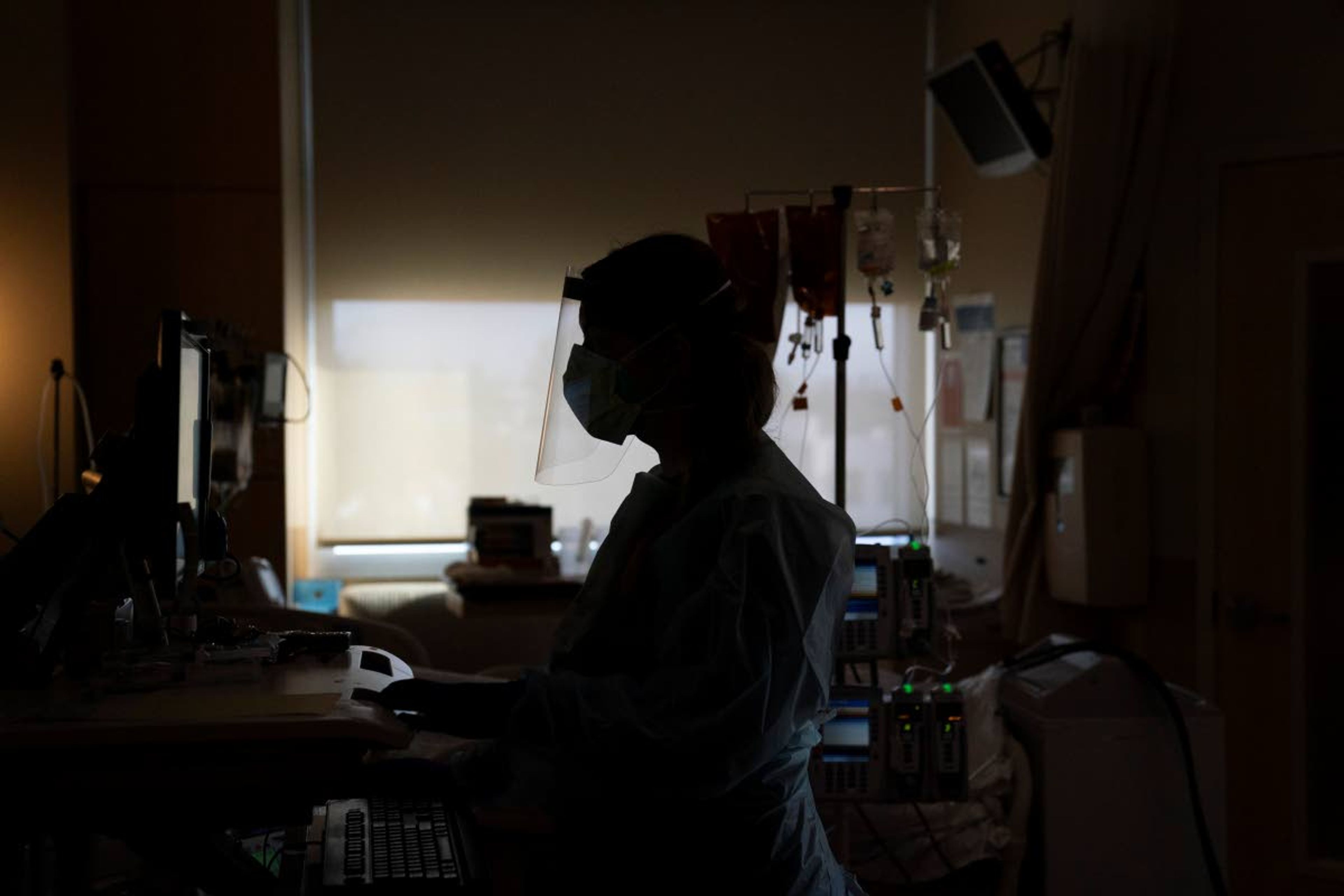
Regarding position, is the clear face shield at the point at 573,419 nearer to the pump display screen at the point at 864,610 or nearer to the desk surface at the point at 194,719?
the desk surface at the point at 194,719

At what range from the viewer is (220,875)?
1.43 meters

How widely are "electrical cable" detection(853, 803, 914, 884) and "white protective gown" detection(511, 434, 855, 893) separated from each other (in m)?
1.42

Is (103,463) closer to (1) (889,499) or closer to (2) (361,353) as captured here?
(2) (361,353)

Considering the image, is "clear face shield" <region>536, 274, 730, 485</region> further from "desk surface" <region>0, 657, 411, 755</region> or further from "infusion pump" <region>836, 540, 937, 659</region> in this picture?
"infusion pump" <region>836, 540, 937, 659</region>

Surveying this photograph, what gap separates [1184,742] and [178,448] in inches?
83.0

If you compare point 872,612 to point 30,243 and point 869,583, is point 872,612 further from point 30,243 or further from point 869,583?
point 30,243

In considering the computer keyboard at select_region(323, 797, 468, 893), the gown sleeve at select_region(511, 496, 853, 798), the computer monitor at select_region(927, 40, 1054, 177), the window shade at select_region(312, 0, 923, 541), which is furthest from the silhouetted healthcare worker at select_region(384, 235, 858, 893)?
the window shade at select_region(312, 0, 923, 541)

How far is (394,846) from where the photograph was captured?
59.5 inches

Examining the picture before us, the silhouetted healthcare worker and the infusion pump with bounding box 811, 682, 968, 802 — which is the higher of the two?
the silhouetted healthcare worker

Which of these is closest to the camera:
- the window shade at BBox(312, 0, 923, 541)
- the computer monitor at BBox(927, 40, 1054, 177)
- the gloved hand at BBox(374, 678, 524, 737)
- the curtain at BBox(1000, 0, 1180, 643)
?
the gloved hand at BBox(374, 678, 524, 737)

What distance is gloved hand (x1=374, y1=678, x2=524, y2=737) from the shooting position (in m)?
1.40

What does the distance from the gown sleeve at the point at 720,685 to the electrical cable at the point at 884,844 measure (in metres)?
1.58

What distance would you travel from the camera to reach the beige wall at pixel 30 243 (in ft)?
12.9

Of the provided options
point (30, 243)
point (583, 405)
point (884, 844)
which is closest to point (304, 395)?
point (30, 243)
